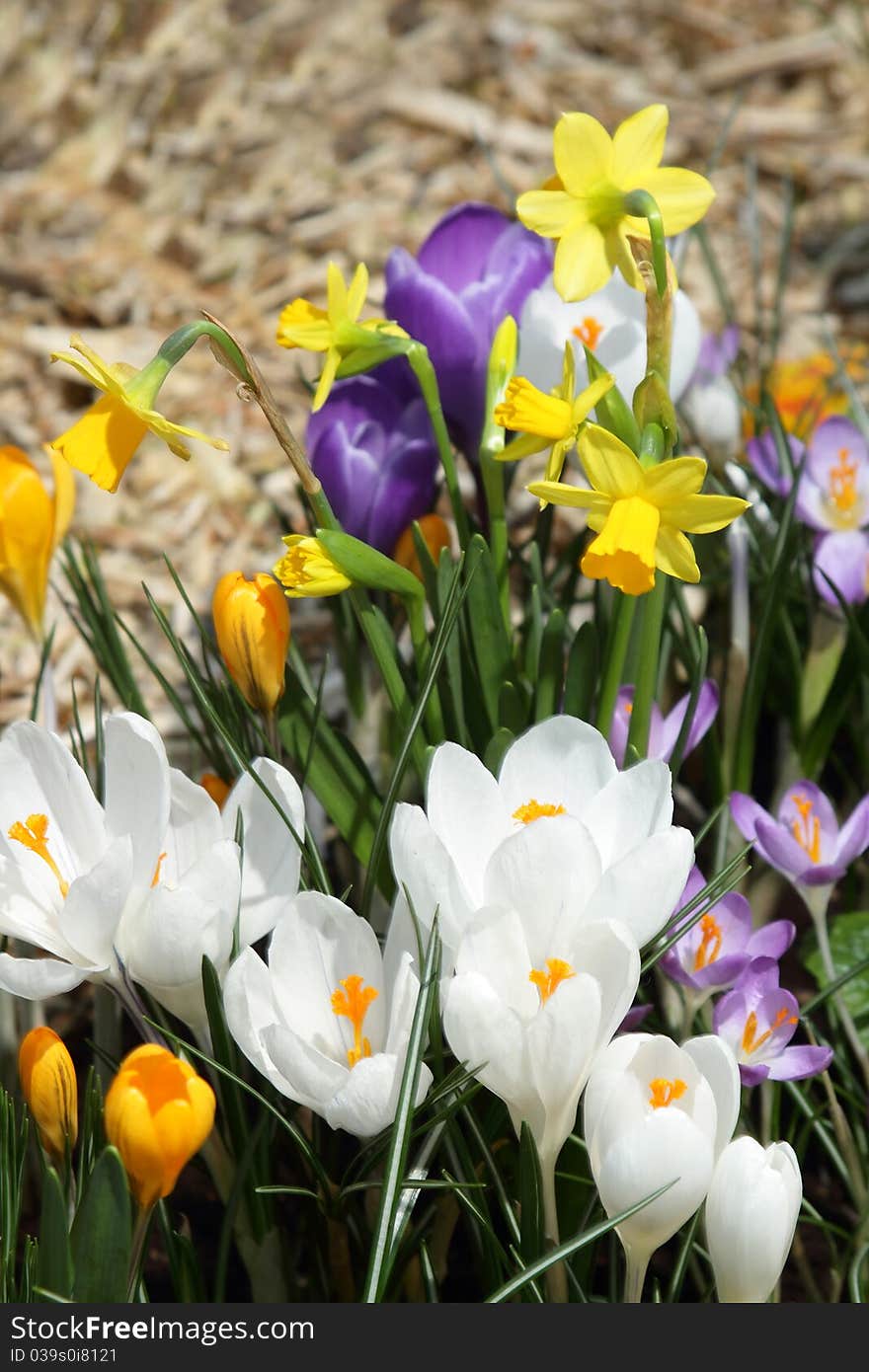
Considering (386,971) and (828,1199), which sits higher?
(386,971)

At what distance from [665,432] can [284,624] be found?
0.28 meters

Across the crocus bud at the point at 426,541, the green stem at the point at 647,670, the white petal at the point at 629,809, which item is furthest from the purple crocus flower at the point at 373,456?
the white petal at the point at 629,809

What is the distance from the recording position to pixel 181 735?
4.42 feet

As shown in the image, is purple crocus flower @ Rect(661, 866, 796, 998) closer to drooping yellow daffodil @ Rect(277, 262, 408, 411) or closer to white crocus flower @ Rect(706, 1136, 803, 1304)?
white crocus flower @ Rect(706, 1136, 803, 1304)

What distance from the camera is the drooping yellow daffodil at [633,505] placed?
27.1 inches

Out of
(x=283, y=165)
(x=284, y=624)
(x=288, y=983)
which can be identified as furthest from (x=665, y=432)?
(x=283, y=165)

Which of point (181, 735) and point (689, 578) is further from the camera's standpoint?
point (181, 735)

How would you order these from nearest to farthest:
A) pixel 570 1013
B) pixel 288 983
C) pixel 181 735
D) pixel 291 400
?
pixel 570 1013 < pixel 288 983 < pixel 181 735 < pixel 291 400

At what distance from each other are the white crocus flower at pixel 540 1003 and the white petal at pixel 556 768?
0.33 ft

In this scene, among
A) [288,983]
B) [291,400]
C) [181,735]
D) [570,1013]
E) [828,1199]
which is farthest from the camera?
[291,400]

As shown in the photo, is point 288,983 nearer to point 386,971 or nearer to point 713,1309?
point 386,971

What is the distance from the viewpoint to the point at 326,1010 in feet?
2.45

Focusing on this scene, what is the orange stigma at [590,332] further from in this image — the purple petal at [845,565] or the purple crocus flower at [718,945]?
the purple crocus flower at [718,945]

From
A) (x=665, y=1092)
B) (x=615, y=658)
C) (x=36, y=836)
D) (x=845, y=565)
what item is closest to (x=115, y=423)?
(x=36, y=836)
